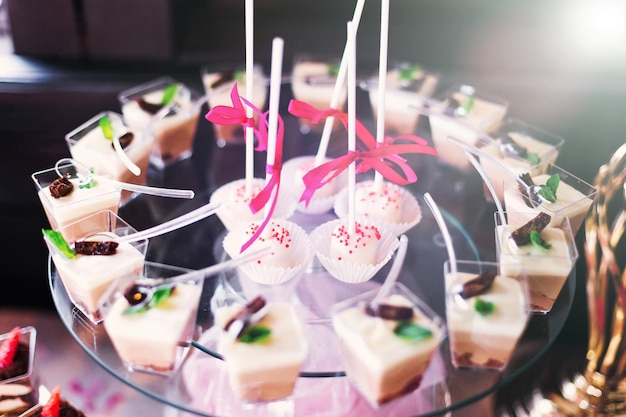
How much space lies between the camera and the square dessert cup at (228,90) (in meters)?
1.91

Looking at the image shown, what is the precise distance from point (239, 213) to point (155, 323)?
0.45 m

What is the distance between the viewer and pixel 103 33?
Result: 2104 millimetres

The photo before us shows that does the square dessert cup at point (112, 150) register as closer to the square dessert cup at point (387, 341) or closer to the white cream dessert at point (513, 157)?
the square dessert cup at point (387, 341)

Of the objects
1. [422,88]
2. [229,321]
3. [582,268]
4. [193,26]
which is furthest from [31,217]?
[582,268]

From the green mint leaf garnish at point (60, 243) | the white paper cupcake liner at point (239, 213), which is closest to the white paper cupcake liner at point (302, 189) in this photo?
the white paper cupcake liner at point (239, 213)

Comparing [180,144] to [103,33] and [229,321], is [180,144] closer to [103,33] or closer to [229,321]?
[103,33]

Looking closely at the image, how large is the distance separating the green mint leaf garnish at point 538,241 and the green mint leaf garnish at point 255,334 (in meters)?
0.59

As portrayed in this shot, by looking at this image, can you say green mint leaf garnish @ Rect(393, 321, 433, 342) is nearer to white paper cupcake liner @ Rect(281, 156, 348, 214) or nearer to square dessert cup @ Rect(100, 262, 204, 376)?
square dessert cup @ Rect(100, 262, 204, 376)

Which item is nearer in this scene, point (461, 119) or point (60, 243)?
point (60, 243)

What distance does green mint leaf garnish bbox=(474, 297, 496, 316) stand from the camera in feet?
3.90

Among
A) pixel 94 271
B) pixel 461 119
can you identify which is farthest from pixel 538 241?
pixel 94 271

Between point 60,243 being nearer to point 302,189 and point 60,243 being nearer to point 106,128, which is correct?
point 106,128

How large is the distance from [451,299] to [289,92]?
115 cm

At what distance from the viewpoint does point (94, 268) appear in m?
1.28
